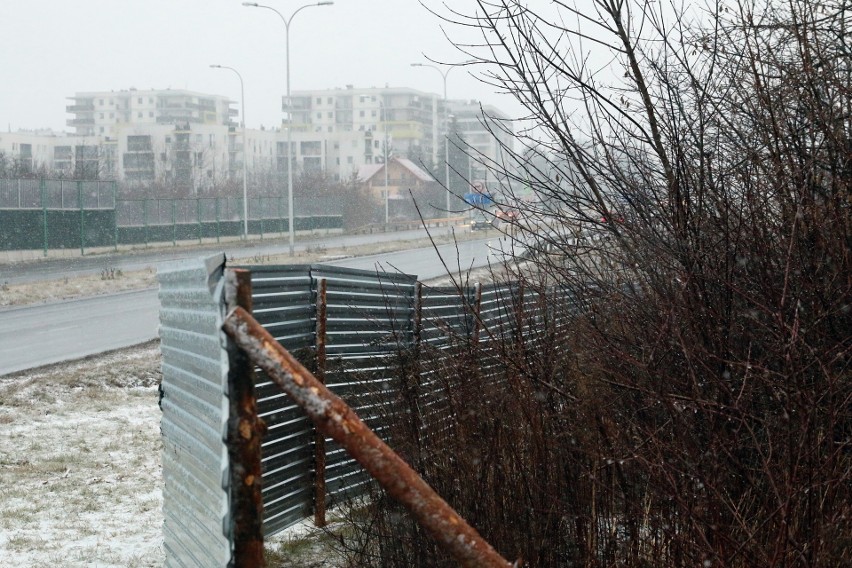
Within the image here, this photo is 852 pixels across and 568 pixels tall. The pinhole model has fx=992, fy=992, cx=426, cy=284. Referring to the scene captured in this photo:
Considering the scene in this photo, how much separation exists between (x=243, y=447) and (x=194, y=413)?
0.76 metres

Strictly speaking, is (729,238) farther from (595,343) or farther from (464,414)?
(464,414)

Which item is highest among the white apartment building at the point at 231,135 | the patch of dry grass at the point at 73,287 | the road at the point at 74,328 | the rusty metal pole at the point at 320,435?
the white apartment building at the point at 231,135

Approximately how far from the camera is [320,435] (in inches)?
226

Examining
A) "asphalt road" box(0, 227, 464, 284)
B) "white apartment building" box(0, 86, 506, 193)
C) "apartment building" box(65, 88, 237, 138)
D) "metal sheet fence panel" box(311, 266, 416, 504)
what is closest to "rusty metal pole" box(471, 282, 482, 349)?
"metal sheet fence panel" box(311, 266, 416, 504)

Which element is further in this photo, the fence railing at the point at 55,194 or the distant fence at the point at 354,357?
the fence railing at the point at 55,194

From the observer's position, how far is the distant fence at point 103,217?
34562 millimetres

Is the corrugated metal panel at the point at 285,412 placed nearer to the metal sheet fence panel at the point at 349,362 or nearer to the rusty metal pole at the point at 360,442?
the metal sheet fence panel at the point at 349,362

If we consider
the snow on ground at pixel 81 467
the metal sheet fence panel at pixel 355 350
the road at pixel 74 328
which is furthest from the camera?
the road at pixel 74 328

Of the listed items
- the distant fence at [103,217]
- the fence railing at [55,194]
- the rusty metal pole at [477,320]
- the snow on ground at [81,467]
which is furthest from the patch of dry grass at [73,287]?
the rusty metal pole at [477,320]

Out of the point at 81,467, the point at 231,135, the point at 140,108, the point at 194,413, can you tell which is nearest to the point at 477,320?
the point at 194,413

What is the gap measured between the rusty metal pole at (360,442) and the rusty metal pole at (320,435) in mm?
3754

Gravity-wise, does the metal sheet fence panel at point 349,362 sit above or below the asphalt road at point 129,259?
above

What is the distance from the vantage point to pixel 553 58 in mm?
5043

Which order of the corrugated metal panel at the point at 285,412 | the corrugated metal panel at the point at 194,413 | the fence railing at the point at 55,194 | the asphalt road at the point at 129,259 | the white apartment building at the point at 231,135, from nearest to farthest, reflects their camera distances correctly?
1. the corrugated metal panel at the point at 194,413
2. the corrugated metal panel at the point at 285,412
3. the asphalt road at the point at 129,259
4. the fence railing at the point at 55,194
5. the white apartment building at the point at 231,135
